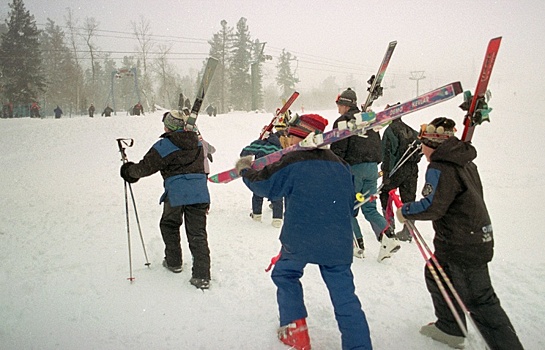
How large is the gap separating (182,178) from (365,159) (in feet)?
8.34

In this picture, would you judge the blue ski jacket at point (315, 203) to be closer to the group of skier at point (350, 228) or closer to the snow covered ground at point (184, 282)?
the group of skier at point (350, 228)

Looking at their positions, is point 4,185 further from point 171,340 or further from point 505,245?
point 505,245

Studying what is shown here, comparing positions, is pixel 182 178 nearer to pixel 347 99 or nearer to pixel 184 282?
pixel 184 282

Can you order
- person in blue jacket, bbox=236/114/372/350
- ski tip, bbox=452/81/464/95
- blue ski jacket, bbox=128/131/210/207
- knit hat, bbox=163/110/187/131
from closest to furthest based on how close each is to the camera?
1. ski tip, bbox=452/81/464/95
2. person in blue jacket, bbox=236/114/372/350
3. blue ski jacket, bbox=128/131/210/207
4. knit hat, bbox=163/110/187/131

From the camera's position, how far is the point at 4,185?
33.9 feet

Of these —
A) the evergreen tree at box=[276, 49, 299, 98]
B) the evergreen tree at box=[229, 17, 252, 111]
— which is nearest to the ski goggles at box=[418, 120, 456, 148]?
the evergreen tree at box=[229, 17, 252, 111]

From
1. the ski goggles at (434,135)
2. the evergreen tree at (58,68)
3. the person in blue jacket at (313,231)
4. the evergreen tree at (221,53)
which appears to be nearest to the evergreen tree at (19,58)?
the evergreen tree at (58,68)

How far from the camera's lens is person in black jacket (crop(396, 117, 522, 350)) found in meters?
2.68

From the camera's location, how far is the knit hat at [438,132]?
2.93 m

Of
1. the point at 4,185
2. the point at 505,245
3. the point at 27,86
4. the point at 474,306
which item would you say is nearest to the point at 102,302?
the point at 474,306

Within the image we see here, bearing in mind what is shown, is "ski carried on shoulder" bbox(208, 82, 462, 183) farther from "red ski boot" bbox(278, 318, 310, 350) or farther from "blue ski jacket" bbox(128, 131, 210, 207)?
"red ski boot" bbox(278, 318, 310, 350)

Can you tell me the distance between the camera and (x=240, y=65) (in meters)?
46.2

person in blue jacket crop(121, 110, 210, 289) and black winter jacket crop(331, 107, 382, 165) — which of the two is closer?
person in blue jacket crop(121, 110, 210, 289)

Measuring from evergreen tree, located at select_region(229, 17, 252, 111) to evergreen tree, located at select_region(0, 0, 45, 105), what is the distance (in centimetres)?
2223
